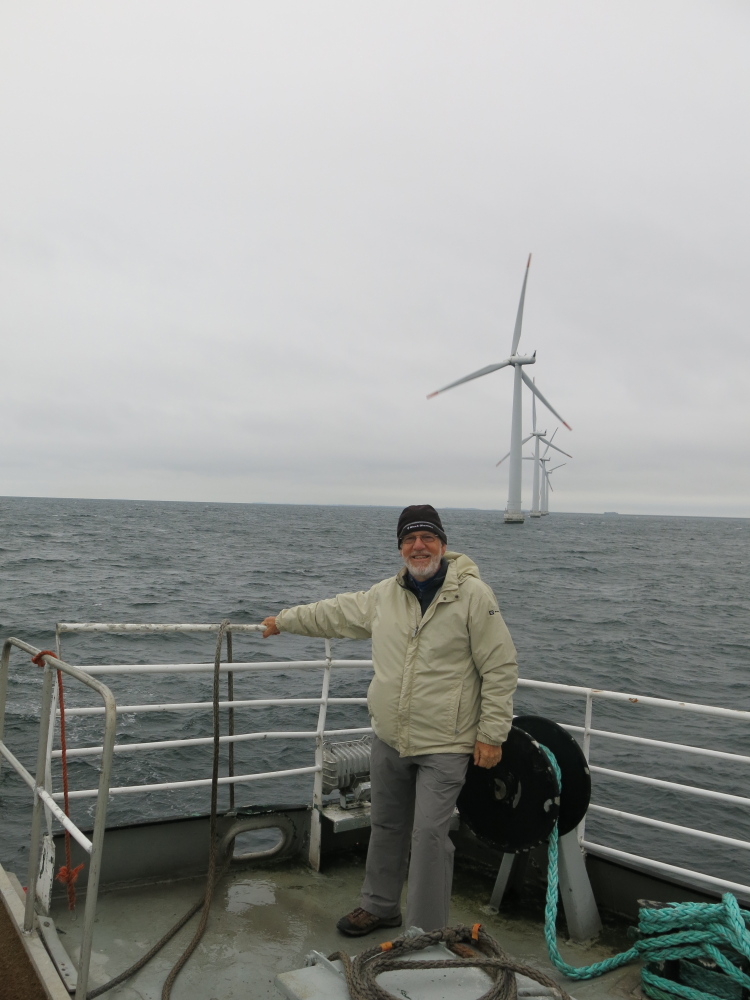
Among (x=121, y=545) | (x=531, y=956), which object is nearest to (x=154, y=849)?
(x=531, y=956)

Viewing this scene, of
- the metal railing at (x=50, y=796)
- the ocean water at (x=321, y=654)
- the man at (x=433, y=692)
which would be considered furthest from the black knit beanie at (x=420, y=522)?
the ocean water at (x=321, y=654)

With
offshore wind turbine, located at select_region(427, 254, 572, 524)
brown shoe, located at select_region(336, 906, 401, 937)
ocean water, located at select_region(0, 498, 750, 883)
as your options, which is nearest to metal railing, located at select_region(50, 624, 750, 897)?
brown shoe, located at select_region(336, 906, 401, 937)

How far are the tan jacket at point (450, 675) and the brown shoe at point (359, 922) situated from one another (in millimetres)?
889

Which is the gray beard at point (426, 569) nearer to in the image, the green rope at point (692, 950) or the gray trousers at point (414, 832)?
the gray trousers at point (414, 832)

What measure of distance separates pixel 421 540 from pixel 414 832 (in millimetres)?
1276

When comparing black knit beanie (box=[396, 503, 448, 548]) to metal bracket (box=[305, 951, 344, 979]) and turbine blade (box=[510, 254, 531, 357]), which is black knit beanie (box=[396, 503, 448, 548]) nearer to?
metal bracket (box=[305, 951, 344, 979])

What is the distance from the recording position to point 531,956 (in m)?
3.52

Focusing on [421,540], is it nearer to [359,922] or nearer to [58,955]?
[359,922]

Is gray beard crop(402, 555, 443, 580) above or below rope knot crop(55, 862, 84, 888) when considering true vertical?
above

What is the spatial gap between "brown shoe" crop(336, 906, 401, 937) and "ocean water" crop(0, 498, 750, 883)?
4.76m

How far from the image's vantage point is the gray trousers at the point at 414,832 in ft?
10.7

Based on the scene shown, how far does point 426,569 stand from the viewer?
11.2 feet

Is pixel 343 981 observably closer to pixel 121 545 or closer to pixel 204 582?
pixel 204 582

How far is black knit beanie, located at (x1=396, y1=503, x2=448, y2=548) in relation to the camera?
11.3 ft
